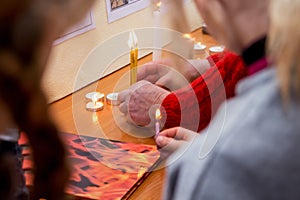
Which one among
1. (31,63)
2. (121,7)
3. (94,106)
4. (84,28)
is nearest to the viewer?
(31,63)

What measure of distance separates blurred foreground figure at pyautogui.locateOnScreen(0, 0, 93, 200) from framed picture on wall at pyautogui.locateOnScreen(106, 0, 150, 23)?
980mm

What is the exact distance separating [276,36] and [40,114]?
20cm

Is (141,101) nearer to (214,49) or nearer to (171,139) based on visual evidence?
(171,139)

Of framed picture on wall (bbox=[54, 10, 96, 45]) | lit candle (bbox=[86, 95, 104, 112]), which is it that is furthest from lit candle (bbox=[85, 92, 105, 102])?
framed picture on wall (bbox=[54, 10, 96, 45])

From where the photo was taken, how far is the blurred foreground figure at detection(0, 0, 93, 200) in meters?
0.34

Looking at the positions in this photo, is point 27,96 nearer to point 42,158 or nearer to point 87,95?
point 42,158

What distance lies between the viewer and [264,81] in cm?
40

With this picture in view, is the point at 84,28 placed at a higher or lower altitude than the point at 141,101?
higher

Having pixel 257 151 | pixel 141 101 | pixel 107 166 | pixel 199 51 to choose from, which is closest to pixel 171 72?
pixel 141 101

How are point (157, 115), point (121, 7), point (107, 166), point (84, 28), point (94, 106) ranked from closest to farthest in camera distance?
1. point (107, 166)
2. point (157, 115)
3. point (94, 106)
4. point (84, 28)
5. point (121, 7)

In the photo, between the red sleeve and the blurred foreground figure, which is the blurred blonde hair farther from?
the red sleeve

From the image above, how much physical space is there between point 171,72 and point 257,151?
0.82 metres

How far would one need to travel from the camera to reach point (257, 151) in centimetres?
39

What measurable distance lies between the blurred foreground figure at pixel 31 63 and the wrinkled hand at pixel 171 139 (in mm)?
→ 549
